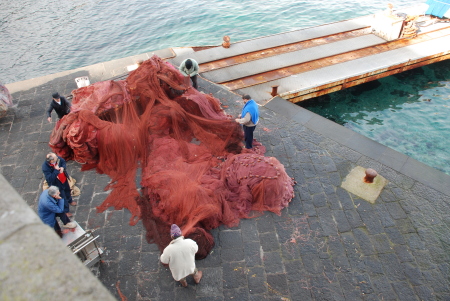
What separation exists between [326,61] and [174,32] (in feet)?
34.9

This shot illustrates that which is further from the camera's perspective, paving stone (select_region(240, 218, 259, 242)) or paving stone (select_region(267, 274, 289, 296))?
paving stone (select_region(240, 218, 259, 242))

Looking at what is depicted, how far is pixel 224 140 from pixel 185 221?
7.97 feet

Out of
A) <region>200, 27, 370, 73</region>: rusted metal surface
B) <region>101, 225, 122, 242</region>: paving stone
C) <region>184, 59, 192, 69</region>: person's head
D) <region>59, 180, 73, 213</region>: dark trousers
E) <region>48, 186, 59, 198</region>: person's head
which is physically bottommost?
<region>101, 225, 122, 242</region>: paving stone

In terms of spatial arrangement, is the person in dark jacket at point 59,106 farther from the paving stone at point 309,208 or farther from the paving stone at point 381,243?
the paving stone at point 381,243

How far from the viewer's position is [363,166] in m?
6.91

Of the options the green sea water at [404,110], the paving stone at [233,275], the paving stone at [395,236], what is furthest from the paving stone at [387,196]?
the green sea water at [404,110]

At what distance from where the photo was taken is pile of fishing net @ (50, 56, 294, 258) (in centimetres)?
565

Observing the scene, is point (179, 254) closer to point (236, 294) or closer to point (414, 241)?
point (236, 294)

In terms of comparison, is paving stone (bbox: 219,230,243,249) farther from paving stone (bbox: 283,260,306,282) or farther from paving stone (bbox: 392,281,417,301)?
paving stone (bbox: 392,281,417,301)

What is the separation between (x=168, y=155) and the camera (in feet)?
21.9

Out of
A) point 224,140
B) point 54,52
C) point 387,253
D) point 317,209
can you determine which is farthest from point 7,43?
point 387,253

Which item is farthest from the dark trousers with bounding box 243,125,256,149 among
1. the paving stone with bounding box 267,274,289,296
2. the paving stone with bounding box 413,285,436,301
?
the paving stone with bounding box 413,285,436,301

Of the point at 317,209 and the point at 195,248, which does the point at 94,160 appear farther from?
the point at 317,209

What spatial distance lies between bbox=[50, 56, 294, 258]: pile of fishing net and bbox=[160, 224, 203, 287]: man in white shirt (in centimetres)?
74
